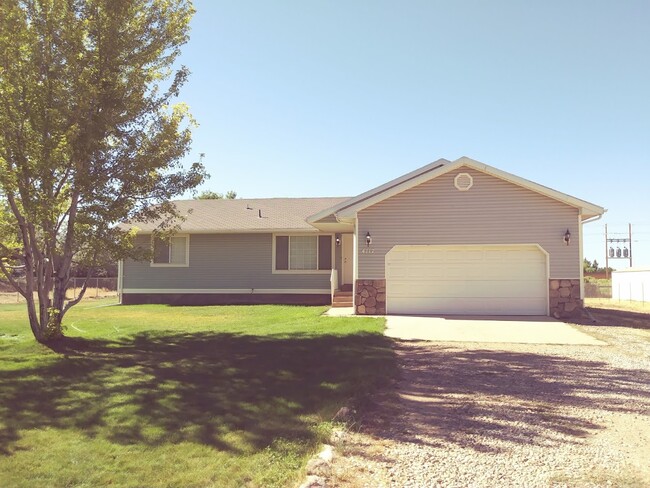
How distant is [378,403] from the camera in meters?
5.46

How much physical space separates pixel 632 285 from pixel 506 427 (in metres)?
29.8

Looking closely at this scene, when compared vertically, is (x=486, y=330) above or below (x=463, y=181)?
below

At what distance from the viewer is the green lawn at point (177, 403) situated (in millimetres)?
3777

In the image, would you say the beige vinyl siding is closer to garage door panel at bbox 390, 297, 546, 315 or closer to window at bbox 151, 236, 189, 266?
garage door panel at bbox 390, 297, 546, 315

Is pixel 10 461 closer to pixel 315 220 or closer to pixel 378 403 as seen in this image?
pixel 378 403

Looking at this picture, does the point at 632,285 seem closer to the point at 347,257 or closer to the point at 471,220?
the point at 347,257

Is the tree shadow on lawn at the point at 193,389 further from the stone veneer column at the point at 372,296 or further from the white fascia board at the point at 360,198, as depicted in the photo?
the white fascia board at the point at 360,198

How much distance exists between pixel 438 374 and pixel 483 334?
14.7 ft

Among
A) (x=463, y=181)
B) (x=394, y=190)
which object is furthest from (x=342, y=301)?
(x=463, y=181)

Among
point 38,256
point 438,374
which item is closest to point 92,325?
point 38,256

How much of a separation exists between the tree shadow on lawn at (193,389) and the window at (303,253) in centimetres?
954

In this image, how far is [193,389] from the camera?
603 centimetres

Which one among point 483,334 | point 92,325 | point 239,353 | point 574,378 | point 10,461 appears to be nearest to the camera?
point 10,461

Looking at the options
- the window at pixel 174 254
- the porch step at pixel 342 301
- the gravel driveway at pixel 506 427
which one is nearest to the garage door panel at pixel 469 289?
the porch step at pixel 342 301
